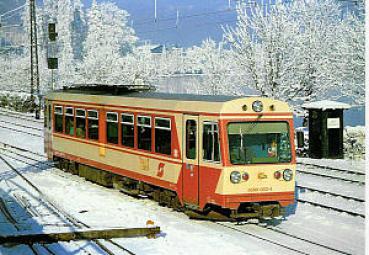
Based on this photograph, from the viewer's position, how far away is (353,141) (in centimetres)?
2538

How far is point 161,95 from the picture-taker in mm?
16750

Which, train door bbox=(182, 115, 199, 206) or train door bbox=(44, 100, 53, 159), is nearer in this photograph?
train door bbox=(182, 115, 199, 206)

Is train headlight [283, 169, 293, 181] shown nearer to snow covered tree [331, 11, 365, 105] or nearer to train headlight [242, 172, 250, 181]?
train headlight [242, 172, 250, 181]

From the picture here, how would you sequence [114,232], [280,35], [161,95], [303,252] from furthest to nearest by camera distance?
[280,35], [161,95], [114,232], [303,252]

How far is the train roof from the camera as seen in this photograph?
13609 mm

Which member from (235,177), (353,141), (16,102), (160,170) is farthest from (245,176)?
(16,102)

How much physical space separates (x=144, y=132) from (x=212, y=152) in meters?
2.94

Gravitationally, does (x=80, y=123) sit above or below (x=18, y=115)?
above

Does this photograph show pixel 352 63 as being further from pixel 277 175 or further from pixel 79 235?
pixel 79 235

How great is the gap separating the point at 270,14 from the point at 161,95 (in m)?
25.1

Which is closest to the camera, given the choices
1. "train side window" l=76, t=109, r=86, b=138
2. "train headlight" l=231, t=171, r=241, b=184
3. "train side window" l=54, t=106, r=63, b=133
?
"train headlight" l=231, t=171, r=241, b=184

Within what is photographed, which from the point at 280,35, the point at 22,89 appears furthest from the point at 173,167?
the point at 22,89

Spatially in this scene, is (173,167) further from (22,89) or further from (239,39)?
(22,89)

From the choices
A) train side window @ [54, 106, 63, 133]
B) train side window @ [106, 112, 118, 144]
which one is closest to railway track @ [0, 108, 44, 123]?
train side window @ [54, 106, 63, 133]
